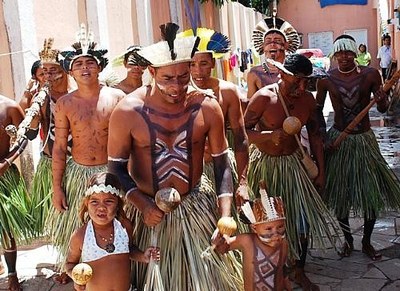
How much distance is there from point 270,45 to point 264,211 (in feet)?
6.19

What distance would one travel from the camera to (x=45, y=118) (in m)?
4.28

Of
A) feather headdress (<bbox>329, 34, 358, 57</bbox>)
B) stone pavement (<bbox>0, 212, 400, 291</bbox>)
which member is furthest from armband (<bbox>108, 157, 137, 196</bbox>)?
feather headdress (<bbox>329, 34, 358, 57</bbox>)

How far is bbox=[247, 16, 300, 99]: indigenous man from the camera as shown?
4.31 m

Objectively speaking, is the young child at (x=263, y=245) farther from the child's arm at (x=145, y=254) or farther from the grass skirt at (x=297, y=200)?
the grass skirt at (x=297, y=200)

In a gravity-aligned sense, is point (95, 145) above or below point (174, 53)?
below

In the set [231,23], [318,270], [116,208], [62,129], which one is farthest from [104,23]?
[231,23]

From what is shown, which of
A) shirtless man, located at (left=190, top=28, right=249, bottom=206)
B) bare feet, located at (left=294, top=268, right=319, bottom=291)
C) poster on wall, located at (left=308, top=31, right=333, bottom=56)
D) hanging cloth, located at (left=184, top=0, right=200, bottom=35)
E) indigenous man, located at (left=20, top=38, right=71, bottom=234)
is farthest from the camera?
poster on wall, located at (left=308, top=31, right=333, bottom=56)

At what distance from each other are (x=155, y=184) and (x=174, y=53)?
1.97ft

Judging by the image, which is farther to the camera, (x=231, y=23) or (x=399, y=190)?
(x=231, y=23)

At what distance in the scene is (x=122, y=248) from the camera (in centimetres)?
274

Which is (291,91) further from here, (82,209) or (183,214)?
(82,209)

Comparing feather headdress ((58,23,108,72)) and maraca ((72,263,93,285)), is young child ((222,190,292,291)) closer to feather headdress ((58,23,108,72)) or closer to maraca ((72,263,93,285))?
maraca ((72,263,93,285))

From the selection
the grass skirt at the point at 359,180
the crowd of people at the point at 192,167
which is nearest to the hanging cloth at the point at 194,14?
the crowd of people at the point at 192,167

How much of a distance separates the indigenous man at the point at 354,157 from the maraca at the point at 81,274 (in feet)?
7.22
